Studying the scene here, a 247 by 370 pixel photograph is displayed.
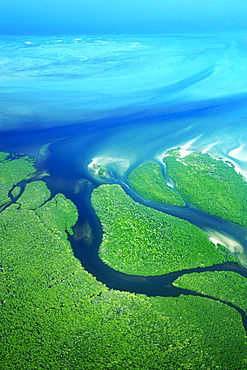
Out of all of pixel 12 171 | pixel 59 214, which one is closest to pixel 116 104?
pixel 12 171

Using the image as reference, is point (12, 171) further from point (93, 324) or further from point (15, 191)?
point (93, 324)

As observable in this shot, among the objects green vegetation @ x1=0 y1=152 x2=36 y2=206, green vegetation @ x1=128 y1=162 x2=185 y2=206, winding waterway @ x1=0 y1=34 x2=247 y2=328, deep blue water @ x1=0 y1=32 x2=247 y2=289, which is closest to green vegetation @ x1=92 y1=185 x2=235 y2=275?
winding waterway @ x1=0 y1=34 x2=247 y2=328

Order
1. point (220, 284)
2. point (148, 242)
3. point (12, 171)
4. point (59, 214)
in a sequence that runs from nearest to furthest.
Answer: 1. point (220, 284)
2. point (148, 242)
3. point (59, 214)
4. point (12, 171)

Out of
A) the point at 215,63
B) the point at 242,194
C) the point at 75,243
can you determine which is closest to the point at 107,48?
the point at 215,63

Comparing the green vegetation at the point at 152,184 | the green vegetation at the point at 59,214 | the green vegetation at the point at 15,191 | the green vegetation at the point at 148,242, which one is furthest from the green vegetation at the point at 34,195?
the green vegetation at the point at 152,184

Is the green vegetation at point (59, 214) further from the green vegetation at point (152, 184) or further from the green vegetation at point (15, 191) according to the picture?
the green vegetation at point (152, 184)

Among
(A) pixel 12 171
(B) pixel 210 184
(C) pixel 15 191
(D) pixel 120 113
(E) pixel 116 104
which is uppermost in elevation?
(E) pixel 116 104
